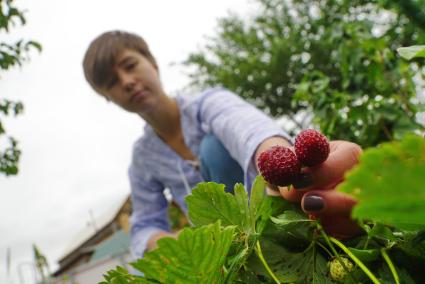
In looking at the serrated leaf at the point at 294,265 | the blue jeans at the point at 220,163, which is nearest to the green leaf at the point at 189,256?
the serrated leaf at the point at 294,265

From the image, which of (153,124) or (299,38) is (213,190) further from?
(299,38)

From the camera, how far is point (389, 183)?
184 millimetres

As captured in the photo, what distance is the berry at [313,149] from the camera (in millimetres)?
455

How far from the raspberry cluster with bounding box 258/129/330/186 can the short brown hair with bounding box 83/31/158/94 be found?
5.71 ft

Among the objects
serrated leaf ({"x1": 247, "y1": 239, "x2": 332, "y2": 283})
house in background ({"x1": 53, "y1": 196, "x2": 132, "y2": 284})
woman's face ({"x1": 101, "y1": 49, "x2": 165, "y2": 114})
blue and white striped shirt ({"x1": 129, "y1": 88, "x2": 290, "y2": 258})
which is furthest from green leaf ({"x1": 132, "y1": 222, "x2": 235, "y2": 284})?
house in background ({"x1": 53, "y1": 196, "x2": 132, "y2": 284})

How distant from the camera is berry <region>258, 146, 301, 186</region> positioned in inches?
18.0

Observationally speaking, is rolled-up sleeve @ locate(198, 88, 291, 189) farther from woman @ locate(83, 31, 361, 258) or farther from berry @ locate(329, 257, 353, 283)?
berry @ locate(329, 257, 353, 283)

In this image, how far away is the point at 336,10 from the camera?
1027cm

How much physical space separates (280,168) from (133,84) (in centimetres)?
167

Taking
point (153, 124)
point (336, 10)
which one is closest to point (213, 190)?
point (153, 124)

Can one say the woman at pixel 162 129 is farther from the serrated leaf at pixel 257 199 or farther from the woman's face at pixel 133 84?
the serrated leaf at pixel 257 199

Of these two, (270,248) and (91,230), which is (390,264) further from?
(91,230)

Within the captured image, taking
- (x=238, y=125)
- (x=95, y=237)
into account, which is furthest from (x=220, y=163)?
(x=95, y=237)

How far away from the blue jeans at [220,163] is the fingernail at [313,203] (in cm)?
127
